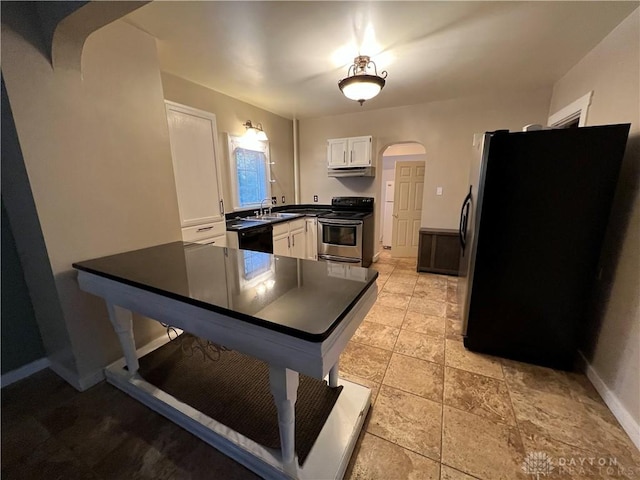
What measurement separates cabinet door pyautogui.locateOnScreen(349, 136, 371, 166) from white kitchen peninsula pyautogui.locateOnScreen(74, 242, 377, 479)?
2952mm

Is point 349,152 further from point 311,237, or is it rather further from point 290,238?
point 290,238

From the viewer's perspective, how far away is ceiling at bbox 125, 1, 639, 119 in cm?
170

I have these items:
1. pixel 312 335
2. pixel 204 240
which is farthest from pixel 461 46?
pixel 204 240

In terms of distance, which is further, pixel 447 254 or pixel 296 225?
pixel 296 225

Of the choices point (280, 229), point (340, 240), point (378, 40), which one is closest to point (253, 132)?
point (280, 229)

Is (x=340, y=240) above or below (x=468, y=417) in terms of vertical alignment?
above

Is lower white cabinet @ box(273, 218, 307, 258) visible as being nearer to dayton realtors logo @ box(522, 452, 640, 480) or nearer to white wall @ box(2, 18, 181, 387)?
white wall @ box(2, 18, 181, 387)

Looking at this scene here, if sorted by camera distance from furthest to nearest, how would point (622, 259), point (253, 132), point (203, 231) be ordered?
point (253, 132)
point (203, 231)
point (622, 259)

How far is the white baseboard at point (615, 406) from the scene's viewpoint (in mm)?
1378

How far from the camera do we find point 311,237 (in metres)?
4.32

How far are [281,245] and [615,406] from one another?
3321 millimetres

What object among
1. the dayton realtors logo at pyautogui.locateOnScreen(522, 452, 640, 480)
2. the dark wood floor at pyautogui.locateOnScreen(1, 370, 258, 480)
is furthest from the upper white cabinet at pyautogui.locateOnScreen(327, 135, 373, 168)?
the dark wood floor at pyautogui.locateOnScreen(1, 370, 258, 480)

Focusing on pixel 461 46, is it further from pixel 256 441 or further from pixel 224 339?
pixel 256 441

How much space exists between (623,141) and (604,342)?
1311 millimetres
